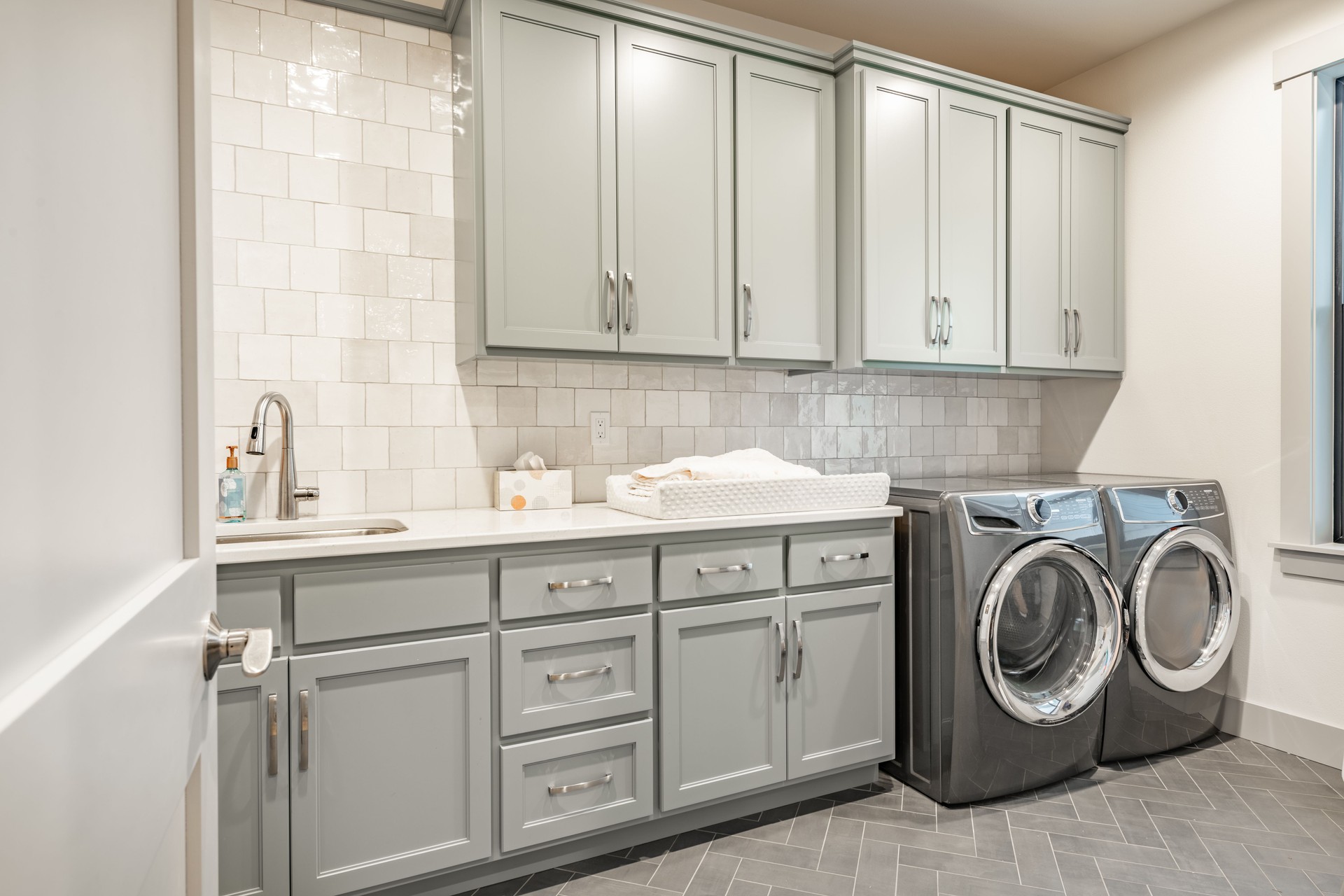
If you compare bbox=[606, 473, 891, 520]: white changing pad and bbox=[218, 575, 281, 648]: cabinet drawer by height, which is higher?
bbox=[606, 473, 891, 520]: white changing pad

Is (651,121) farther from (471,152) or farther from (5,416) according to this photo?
(5,416)

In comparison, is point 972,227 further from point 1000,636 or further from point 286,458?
point 286,458

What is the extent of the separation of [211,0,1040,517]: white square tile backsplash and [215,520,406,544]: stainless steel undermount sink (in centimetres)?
7

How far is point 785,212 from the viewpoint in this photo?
101 inches

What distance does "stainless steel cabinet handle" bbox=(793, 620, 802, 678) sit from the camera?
2.24 metres

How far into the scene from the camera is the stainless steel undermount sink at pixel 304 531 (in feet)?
6.71

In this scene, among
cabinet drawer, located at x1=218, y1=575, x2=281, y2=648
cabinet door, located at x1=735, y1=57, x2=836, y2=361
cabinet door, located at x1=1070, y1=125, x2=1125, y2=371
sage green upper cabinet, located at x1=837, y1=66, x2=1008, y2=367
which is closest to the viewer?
cabinet drawer, located at x1=218, y1=575, x2=281, y2=648

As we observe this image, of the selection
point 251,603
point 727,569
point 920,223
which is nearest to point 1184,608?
point 920,223

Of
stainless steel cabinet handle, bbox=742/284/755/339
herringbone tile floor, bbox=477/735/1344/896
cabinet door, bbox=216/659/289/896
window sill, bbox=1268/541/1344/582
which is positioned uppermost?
stainless steel cabinet handle, bbox=742/284/755/339

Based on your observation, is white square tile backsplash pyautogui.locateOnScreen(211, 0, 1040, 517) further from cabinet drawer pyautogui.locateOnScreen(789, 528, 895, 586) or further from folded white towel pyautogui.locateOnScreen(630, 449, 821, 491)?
cabinet drawer pyautogui.locateOnScreen(789, 528, 895, 586)

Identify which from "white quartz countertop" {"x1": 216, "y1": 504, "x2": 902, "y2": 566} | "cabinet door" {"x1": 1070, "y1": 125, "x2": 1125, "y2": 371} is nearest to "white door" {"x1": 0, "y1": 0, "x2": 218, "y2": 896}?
"white quartz countertop" {"x1": 216, "y1": 504, "x2": 902, "y2": 566}

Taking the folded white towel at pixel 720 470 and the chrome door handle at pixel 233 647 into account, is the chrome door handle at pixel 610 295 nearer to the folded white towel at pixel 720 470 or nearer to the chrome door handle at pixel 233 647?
the folded white towel at pixel 720 470

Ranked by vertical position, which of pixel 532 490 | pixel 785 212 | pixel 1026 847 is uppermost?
pixel 785 212

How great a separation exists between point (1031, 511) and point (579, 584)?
1441 mm
